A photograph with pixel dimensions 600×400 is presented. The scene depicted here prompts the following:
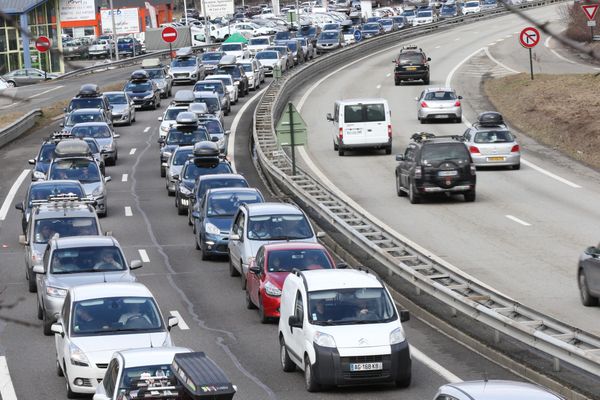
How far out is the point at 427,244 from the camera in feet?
99.2

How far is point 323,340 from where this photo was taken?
57.1 ft

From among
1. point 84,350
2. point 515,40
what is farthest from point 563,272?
point 515,40

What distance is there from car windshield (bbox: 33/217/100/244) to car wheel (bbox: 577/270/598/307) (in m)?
10.2

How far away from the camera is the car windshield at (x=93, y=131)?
153ft

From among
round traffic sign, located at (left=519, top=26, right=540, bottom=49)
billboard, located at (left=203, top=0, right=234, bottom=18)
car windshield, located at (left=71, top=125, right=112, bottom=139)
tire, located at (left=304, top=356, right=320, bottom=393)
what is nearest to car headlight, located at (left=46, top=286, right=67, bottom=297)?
tire, located at (left=304, top=356, right=320, bottom=393)

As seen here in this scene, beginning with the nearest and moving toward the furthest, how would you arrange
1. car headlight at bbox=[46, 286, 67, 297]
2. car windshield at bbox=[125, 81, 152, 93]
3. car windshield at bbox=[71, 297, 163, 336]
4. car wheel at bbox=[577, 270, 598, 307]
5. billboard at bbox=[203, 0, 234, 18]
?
1. car windshield at bbox=[71, 297, 163, 336]
2. car headlight at bbox=[46, 286, 67, 297]
3. car wheel at bbox=[577, 270, 598, 307]
4. car windshield at bbox=[125, 81, 152, 93]
5. billboard at bbox=[203, 0, 234, 18]

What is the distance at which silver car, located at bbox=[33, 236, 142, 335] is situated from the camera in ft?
73.0

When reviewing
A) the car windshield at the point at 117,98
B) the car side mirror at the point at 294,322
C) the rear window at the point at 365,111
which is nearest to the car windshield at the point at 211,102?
the car windshield at the point at 117,98

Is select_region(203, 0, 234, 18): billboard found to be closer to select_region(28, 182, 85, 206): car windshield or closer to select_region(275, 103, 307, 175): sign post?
select_region(275, 103, 307, 175): sign post

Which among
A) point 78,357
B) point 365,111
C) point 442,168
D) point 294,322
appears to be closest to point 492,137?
point 365,111

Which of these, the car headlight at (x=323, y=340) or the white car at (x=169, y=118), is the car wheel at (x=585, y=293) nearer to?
the car headlight at (x=323, y=340)

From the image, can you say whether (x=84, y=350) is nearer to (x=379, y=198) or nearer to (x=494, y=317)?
(x=494, y=317)

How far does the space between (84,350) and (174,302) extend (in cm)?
776

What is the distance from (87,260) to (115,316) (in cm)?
515
